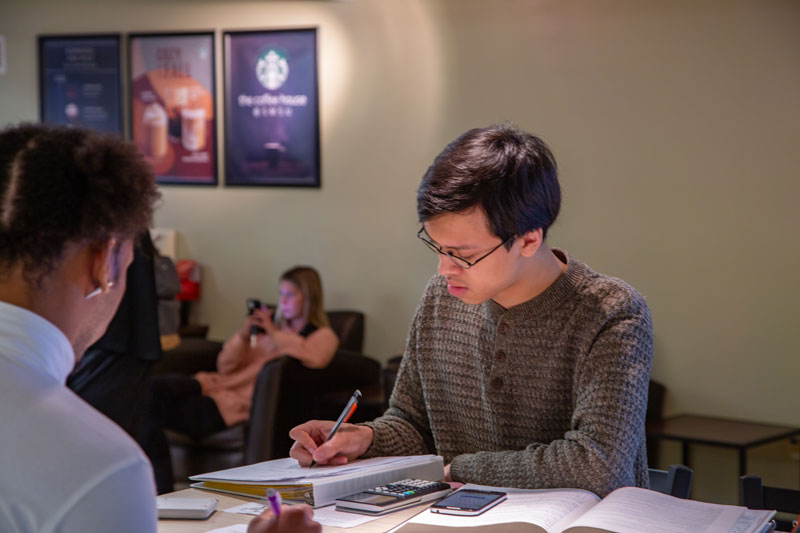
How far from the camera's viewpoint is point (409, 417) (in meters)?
2.19

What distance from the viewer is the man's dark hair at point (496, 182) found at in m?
1.82

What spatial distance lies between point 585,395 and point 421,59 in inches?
157

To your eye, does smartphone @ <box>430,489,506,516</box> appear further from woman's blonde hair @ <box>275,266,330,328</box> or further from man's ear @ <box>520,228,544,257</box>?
woman's blonde hair @ <box>275,266,330,328</box>

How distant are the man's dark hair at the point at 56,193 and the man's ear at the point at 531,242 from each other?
0.97 metres

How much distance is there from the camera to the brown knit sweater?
5.83 feet

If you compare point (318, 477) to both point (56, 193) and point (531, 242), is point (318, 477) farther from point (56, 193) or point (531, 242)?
point (56, 193)

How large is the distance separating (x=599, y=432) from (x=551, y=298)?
324 millimetres

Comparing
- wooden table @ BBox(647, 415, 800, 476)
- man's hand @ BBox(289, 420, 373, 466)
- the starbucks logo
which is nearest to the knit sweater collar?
man's hand @ BBox(289, 420, 373, 466)

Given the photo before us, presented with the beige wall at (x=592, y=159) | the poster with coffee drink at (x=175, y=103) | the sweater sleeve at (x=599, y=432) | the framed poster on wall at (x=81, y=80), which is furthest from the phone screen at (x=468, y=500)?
the framed poster on wall at (x=81, y=80)

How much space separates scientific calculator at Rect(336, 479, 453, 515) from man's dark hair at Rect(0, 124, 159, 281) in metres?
0.77

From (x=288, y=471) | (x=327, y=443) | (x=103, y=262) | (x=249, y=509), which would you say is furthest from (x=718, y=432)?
(x=103, y=262)

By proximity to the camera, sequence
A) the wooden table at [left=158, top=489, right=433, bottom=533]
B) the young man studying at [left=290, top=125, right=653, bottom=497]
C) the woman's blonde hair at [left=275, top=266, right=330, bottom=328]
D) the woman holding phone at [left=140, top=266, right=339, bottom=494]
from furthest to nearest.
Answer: the woman's blonde hair at [left=275, top=266, right=330, bottom=328] → the woman holding phone at [left=140, top=266, right=339, bottom=494] → the young man studying at [left=290, top=125, right=653, bottom=497] → the wooden table at [left=158, top=489, right=433, bottom=533]

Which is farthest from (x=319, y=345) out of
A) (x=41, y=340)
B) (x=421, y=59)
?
(x=41, y=340)

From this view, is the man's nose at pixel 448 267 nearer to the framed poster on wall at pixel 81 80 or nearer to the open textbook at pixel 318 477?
the open textbook at pixel 318 477
